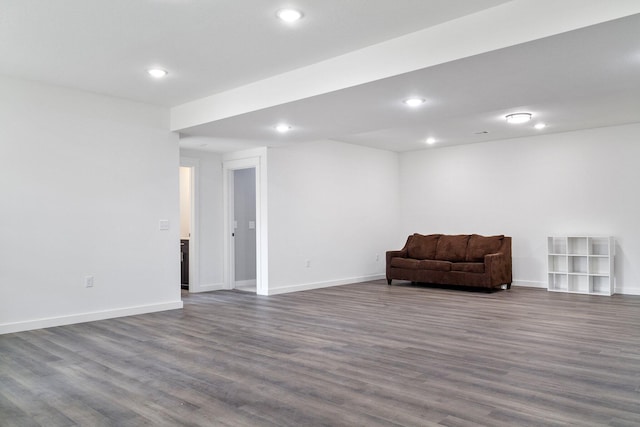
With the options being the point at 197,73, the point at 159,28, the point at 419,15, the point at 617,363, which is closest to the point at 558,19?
the point at 419,15

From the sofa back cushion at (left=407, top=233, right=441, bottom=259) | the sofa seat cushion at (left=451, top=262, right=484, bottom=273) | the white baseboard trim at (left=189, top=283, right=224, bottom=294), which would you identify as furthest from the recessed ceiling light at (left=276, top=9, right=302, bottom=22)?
the sofa back cushion at (left=407, top=233, right=441, bottom=259)

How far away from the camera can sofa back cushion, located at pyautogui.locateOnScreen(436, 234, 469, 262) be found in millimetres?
8000

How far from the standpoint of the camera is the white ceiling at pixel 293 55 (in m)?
3.24

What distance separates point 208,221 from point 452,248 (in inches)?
163

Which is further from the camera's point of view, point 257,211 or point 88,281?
point 257,211

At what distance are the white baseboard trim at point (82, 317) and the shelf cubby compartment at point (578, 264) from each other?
5.83m

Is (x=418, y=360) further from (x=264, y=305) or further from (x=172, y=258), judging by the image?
(x=172, y=258)

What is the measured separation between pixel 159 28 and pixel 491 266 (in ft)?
18.7

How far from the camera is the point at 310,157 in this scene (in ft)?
25.6

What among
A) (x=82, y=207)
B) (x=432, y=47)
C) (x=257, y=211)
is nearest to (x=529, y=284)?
(x=257, y=211)

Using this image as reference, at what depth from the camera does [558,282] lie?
7.49 metres

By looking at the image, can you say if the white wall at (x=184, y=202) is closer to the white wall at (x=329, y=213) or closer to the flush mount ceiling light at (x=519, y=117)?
the white wall at (x=329, y=213)

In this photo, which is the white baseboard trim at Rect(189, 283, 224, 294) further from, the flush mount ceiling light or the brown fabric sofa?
the flush mount ceiling light

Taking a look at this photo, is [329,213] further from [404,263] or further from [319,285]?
[404,263]
